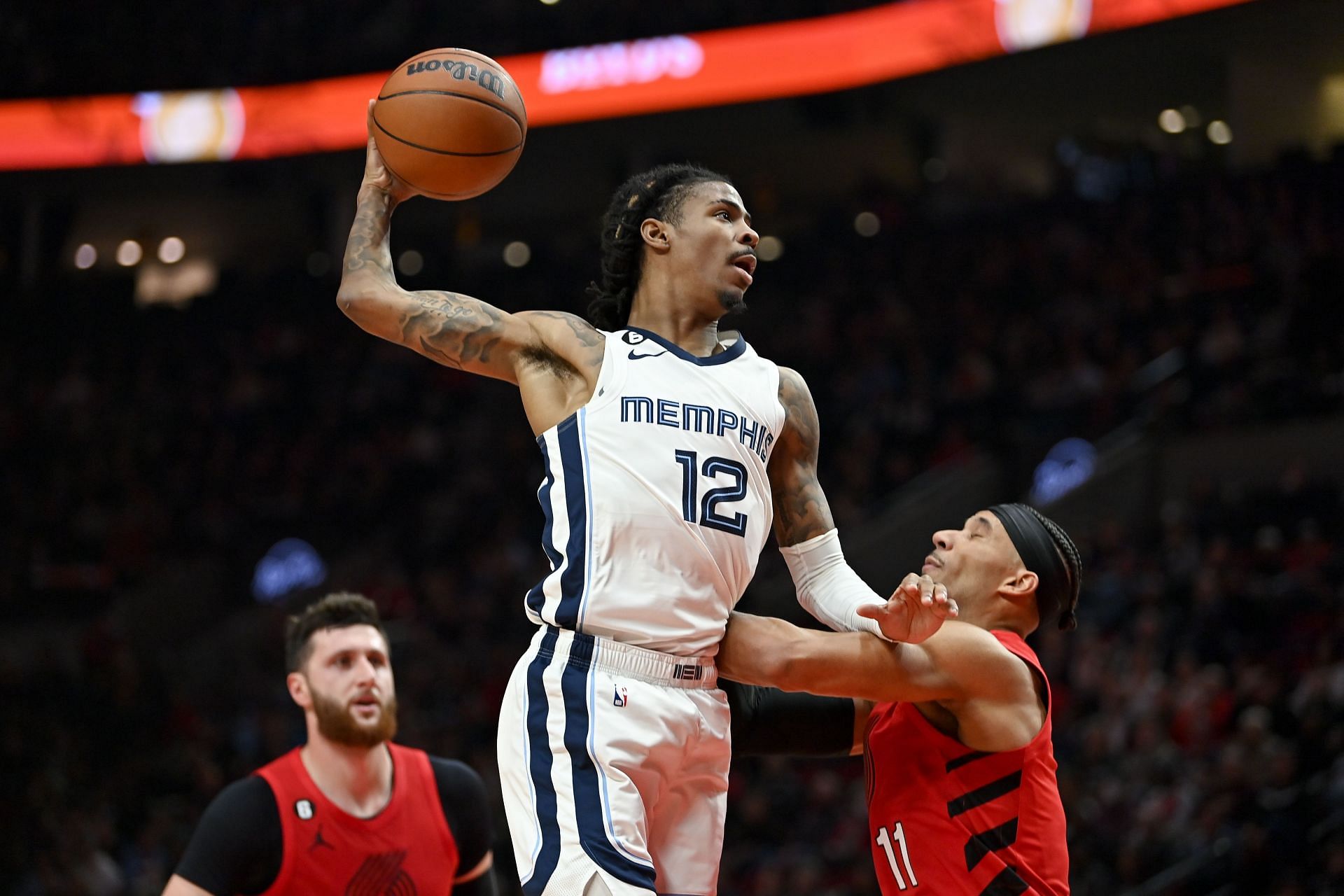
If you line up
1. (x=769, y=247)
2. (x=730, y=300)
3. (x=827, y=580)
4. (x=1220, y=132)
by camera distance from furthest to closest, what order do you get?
(x=769, y=247)
(x=1220, y=132)
(x=827, y=580)
(x=730, y=300)

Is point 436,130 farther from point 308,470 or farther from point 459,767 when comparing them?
point 308,470

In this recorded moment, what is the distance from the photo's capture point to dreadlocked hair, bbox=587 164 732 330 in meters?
3.74

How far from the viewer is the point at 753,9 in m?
17.8

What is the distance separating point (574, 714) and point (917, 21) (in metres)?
14.7

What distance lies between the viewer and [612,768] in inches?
123

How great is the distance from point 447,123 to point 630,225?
1.74ft

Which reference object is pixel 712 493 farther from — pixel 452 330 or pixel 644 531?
pixel 452 330

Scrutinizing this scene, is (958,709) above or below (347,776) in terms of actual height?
above

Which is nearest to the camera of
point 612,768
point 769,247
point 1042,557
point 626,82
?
point 612,768

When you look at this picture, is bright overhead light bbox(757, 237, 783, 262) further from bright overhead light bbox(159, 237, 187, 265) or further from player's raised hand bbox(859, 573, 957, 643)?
player's raised hand bbox(859, 573, 957, 643)

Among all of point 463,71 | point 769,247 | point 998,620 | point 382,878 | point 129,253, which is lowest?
point 382,878

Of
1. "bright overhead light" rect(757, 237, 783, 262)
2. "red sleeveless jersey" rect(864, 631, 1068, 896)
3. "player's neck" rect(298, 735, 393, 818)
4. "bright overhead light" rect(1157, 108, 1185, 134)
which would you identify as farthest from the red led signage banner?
"player's neck" rect(298, 735, 393, 818)

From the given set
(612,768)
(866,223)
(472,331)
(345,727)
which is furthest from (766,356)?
(612,768)

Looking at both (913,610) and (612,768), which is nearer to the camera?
(612,768)
